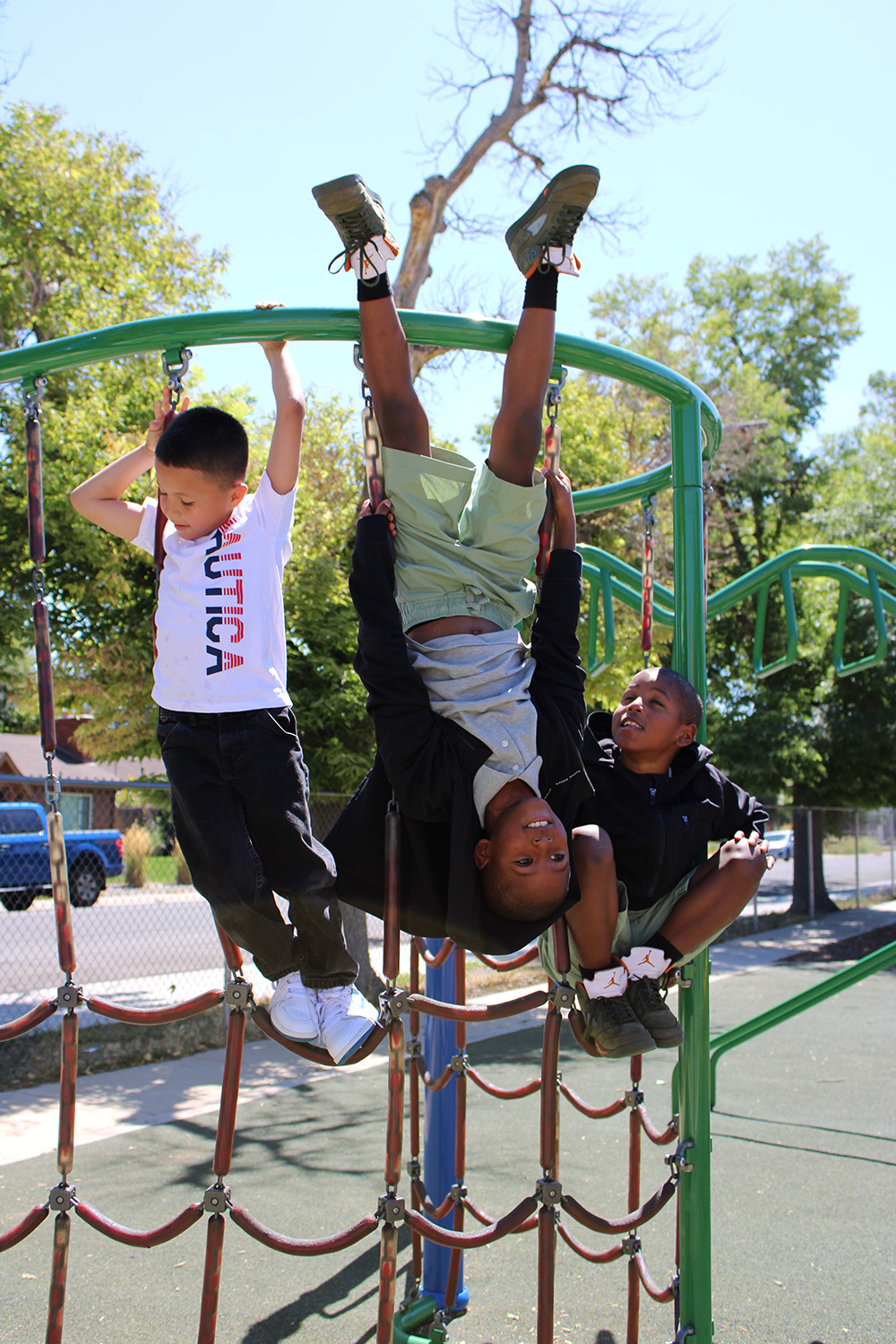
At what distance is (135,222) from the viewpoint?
9203 mm

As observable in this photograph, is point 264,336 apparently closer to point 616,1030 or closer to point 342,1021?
point 342,1021

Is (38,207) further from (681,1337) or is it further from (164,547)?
(681,1337)

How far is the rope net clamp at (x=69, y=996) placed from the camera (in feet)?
6.19

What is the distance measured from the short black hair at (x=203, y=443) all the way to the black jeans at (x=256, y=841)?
1.48 ft

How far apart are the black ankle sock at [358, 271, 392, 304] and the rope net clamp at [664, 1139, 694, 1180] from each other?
6.04 feet

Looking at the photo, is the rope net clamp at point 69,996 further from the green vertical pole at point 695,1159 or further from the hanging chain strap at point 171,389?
the green vertical pole at point 695,1159

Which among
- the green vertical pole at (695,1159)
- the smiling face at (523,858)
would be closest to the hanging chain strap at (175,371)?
the smiling face at (523,858)

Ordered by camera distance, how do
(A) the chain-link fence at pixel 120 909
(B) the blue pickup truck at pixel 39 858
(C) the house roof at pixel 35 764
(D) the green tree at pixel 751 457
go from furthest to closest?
(C) the house roof at pixel 35 764, (D) the green tree at pixel 751 457, (A) the chain-link fence at pixel 120 909, (B) the blue pickup truck at pixel 39 858

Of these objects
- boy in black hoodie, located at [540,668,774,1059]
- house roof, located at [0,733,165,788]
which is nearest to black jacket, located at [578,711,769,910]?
boy in black hoodie, located at [540,668,774,1059]

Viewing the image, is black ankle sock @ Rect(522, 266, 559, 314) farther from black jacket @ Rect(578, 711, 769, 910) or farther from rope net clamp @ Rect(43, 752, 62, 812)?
rope net clamp @ Rect(43, 752, 62, 812)

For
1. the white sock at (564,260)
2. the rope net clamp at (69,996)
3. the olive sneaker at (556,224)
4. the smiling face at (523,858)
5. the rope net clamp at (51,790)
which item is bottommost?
the rope net clamp at (69,996)

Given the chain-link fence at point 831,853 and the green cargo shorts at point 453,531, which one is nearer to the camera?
the green cargo shorts at point 453,531

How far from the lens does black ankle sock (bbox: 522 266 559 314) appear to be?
193 centimetres

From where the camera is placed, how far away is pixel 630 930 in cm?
221
